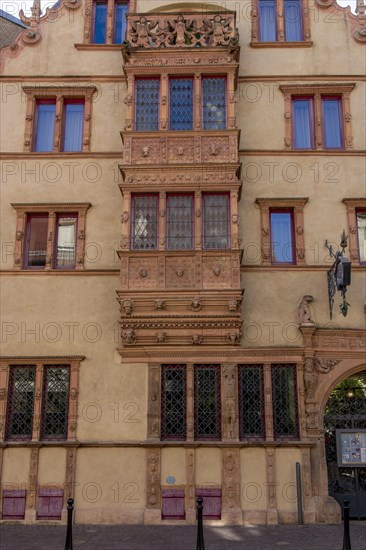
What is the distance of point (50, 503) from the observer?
1538cm

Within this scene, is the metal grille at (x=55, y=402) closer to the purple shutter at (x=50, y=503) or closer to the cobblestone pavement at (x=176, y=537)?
the purple shutter at (x=50, y=503)

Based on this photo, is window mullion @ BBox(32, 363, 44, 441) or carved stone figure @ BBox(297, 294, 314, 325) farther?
carved stone figure @ BBox(297, 294, 314, 325)

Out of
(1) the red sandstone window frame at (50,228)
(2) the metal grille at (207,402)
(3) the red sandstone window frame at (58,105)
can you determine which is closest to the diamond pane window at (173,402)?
(2) the metal grille at (207,402)

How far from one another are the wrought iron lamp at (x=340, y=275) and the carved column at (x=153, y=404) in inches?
194

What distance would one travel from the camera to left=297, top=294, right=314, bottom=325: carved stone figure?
16172 millimetres

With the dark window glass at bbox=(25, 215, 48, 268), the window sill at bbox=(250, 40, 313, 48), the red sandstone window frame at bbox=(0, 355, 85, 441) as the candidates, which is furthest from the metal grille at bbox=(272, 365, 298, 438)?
the window sill at bbox=(250, 40, 313, 48)

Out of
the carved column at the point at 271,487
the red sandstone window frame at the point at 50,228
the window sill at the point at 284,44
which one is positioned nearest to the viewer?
the carved column at the point at 271,487

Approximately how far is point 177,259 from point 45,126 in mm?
6056

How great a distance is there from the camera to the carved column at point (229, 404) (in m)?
15.6

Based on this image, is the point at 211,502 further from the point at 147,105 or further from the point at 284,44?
the point at 284,44

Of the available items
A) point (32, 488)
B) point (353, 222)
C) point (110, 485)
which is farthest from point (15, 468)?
point (353, 222)

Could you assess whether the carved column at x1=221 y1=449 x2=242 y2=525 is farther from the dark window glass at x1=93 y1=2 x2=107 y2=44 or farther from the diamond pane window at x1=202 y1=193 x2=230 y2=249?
the dark window glass at x1=93 y1=2 x2=107 y2=44

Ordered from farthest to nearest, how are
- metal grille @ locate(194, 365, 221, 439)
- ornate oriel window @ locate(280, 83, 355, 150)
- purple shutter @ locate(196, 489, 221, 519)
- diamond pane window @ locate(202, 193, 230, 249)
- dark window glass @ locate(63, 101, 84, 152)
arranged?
dark window glass @ locate(63, 101, 84, 152) < ornate oriel window @ locate(280, 83, 355, 150) < diamond pane window @ locate(202, 193, 230, 249) < metal grille @ locate(194, 365, 221, 439) < purple shutter @ locate(196, 489, 221, 519)

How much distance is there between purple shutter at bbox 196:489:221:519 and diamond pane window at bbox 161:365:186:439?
145 cm
